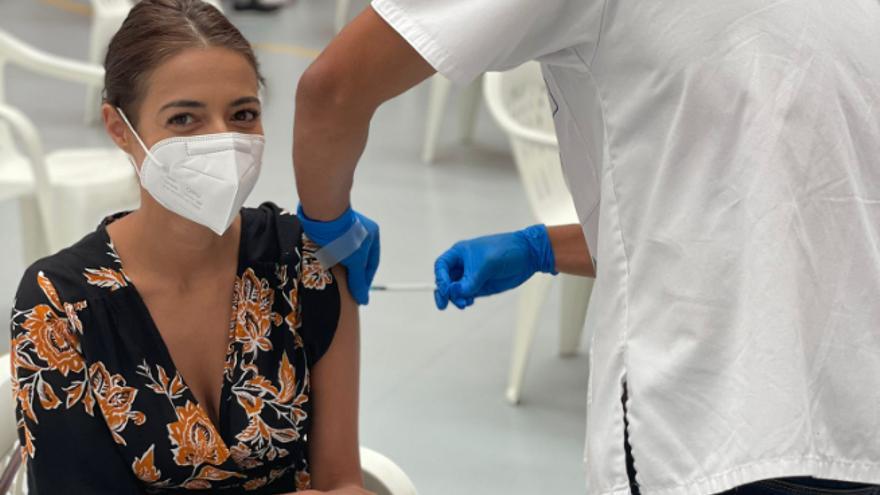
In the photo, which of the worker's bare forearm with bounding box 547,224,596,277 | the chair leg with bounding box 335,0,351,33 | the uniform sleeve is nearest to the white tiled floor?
the worker's bare forearm with bounding box 547,224,596,277

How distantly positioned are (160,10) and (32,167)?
1666 mm

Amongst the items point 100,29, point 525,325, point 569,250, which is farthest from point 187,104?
point 100,29

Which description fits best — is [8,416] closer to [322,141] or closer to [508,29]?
[322,141]

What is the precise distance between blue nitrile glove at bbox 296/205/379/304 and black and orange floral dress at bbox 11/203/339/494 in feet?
0.11

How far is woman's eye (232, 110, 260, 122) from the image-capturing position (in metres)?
1.57

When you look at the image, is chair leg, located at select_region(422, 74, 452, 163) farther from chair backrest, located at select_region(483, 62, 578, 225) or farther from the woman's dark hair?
the woman's dark hair

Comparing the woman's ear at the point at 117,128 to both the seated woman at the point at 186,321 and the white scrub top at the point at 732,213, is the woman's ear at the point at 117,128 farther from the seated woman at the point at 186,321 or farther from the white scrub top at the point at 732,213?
the white scrub top at the point at 732,213

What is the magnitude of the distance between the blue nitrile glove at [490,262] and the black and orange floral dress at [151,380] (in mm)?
157

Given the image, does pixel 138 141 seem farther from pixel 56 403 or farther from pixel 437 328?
pixel 437 328

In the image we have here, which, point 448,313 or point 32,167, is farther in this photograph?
point 448,313

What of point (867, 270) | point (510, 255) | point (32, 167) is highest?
point (867, 270)

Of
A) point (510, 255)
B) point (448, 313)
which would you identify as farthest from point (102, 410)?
point (448, 313)

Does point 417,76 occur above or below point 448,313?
above

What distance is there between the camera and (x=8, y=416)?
1.55 m
